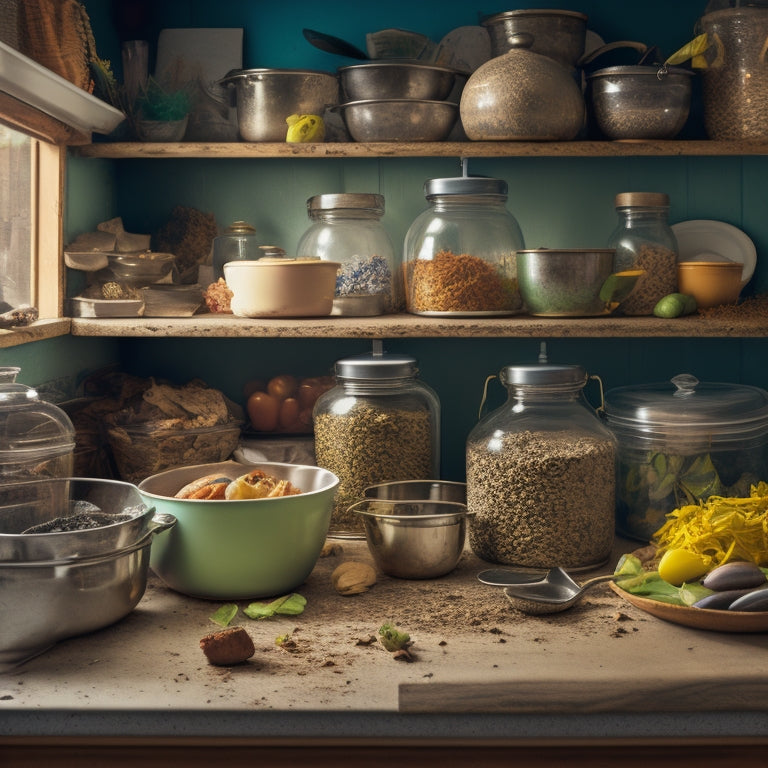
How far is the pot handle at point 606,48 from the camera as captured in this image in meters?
1.89

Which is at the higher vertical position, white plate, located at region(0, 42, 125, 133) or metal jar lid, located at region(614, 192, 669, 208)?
white plate, located at region(0, 42, 125, 133)

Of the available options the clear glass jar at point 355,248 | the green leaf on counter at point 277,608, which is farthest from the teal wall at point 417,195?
the green leaf on counter at point 277,608

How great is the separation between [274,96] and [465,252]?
486mm

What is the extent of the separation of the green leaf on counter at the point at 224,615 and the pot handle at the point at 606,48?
1249mm

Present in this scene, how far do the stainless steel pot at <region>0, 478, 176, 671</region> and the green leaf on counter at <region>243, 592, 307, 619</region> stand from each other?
0.17 metres

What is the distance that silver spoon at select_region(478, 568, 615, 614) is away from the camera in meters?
1.44

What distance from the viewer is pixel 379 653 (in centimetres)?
131

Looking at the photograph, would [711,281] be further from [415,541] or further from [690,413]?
[415,541]

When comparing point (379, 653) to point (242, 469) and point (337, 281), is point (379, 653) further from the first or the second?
point (337, 281)

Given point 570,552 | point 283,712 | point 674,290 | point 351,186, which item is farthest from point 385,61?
point 283,712

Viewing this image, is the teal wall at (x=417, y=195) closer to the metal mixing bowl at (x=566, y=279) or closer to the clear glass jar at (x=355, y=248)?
the clear glass jar at (x=355, y=248)

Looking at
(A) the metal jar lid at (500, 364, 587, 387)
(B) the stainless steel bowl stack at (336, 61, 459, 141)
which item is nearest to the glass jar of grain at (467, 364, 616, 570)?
(A) the metal jar lid at (500, 364, 587, 387)

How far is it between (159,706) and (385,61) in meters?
1.27

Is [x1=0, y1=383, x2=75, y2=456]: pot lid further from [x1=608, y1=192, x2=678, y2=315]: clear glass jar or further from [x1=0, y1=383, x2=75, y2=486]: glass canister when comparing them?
[x1=608, y1=192, x2=678, y2=315]: clear glass jar
